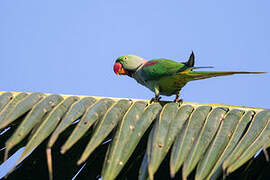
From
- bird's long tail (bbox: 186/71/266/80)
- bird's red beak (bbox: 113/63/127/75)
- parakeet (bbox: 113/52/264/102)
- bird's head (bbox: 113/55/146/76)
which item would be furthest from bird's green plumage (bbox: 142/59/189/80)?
bird's red beak (bbox: 113/63/127/75)

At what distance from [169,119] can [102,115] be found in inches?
14.9

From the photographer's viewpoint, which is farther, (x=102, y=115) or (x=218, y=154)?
(x=102, y=115)

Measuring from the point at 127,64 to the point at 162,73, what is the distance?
803 millimetres

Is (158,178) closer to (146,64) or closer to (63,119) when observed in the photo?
(63,119)

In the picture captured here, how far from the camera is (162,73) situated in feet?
12.4

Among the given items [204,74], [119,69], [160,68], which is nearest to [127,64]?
[119,69]

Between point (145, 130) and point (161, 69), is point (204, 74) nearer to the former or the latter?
point (161, 69)

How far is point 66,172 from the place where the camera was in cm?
253

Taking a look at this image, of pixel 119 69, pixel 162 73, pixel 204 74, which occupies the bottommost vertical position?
pixel 119 69

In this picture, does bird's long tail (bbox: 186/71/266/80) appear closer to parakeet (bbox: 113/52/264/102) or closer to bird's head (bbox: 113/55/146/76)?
parakeet (bbox: 113/52/264/102)

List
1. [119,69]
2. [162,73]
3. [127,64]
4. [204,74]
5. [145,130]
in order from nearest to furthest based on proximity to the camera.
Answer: [145,130] < [204,74] < [162,73] < [127,64] < [119,69]

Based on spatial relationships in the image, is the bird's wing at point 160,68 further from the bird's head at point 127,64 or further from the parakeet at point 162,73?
the bird's head at point 127,64

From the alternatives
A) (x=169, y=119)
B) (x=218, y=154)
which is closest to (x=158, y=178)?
(x=169, y=119)

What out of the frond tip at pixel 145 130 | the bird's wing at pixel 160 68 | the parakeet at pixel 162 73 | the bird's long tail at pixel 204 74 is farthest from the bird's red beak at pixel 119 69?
the frond tip at pixel 145 130
